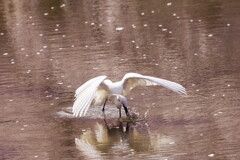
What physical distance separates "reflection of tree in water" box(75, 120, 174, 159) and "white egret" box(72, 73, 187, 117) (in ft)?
1.25

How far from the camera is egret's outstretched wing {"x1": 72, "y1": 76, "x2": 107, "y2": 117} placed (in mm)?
10789

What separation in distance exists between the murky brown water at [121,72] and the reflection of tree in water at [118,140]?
0.05 feet

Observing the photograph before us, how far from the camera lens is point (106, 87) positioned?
460 inches

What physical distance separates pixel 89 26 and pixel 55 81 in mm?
4320

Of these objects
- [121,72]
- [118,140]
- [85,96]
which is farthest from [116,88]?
[121,72]

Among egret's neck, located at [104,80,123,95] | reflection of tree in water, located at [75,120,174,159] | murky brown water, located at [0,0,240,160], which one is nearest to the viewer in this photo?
reflection of tree in water, located at [75,120,174,159]

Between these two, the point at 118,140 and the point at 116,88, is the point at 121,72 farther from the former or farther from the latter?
the point at 118,140

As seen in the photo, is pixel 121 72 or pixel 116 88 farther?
pixel 121 72

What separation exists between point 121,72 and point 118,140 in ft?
10.9

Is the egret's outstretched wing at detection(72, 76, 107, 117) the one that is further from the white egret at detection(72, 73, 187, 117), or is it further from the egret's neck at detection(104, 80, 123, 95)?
the egret's neck at detection(104, 80, 123, 95)

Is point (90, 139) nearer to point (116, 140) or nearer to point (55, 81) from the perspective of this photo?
point (116, 140)

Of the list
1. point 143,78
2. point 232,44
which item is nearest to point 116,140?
point 143,78

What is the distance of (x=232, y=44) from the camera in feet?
50.9

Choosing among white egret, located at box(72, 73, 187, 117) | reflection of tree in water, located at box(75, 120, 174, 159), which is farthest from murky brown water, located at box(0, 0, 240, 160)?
white egret, located at box(72, 73, 187, 117)
